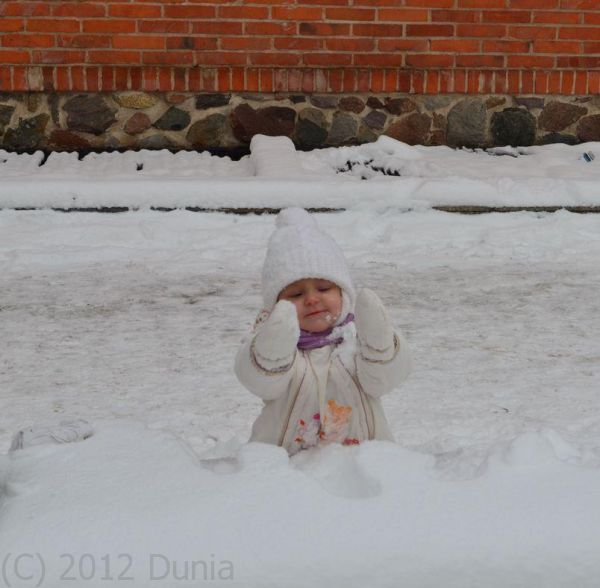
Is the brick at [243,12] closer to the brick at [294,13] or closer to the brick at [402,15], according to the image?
the brick at [294,13]

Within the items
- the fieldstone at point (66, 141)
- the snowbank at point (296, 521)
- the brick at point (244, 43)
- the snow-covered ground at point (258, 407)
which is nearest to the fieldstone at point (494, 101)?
the snow-covered ground at point (258, 407)

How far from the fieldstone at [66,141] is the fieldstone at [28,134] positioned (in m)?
0.06

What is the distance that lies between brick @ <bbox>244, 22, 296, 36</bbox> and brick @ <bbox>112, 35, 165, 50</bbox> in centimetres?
54

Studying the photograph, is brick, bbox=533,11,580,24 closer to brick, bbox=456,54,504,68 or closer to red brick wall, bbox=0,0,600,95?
red brick wall, bbox=0,0,600,95

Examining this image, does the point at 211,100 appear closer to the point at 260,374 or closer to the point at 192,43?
the point at 192,43

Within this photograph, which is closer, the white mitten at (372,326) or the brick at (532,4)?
the white mitten at (372,326)

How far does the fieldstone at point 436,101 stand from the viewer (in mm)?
7020

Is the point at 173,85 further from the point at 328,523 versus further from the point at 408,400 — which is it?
A: the point at 328,523

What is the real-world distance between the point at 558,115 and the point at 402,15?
4.09 ft

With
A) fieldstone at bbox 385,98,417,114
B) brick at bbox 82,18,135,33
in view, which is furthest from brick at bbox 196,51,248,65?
fieldstone at bbox 385,98,417,114

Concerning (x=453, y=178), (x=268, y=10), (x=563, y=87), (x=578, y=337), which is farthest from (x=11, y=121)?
(x=578, y=337)

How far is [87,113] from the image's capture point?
685 centimetres

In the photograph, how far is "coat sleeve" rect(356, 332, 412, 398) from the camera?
237 centimetres

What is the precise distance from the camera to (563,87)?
278 inches
